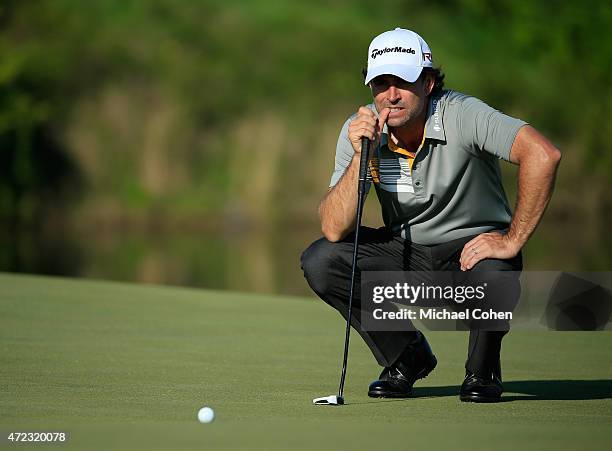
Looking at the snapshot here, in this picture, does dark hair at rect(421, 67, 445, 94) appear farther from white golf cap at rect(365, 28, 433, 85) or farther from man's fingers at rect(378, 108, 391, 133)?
man's fingers at rect(378, 108, 391, 133)

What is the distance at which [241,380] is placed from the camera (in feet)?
14.3

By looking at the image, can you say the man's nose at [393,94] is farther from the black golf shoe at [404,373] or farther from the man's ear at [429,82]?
the black golf shoe at [404,373]

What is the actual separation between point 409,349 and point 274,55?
23590 mm

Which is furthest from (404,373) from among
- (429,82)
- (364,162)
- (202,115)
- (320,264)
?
(202,115)

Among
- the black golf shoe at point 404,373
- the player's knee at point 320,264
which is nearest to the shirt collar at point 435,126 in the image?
the player's knee at point 320,264

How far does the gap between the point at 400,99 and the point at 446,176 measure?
0.29m

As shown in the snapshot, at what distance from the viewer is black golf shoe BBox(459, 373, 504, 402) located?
3.91 m

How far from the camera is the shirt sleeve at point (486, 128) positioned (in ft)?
12.8

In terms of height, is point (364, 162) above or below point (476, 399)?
above

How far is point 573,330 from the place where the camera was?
624 cm

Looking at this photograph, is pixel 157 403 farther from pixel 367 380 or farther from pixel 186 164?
pixel 186 164

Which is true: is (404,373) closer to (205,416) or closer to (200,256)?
(205,416)

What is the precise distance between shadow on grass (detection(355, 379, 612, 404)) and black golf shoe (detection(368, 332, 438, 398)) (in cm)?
5

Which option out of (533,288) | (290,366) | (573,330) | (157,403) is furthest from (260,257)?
(157,403)
